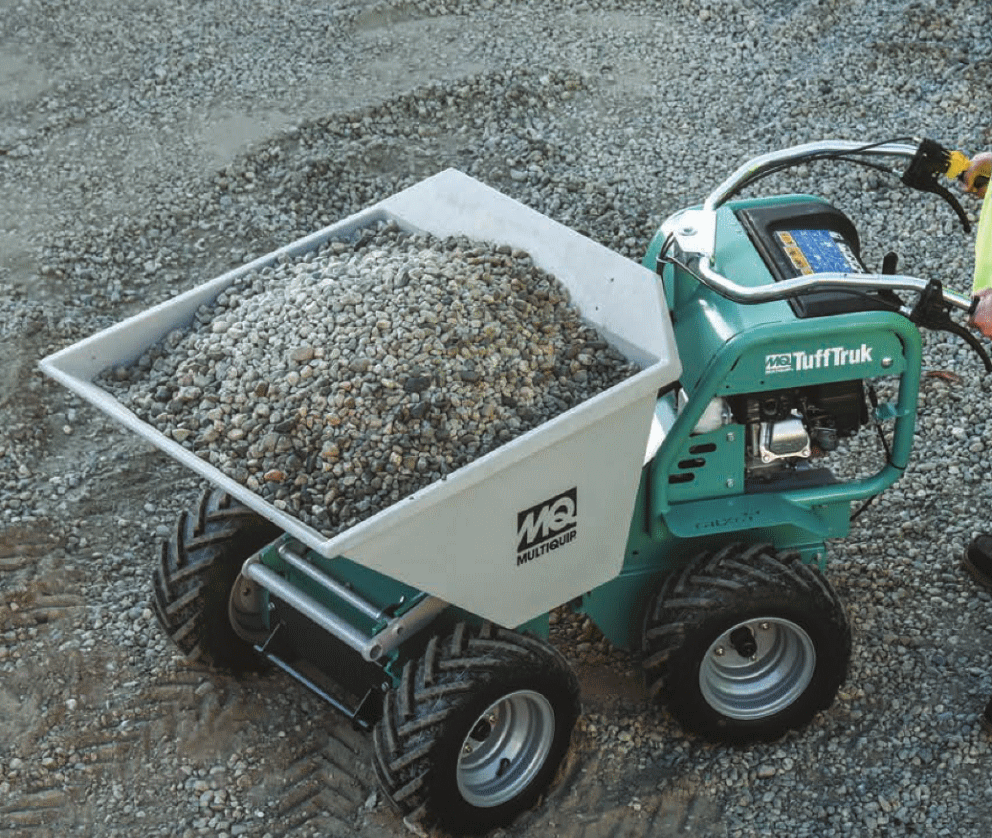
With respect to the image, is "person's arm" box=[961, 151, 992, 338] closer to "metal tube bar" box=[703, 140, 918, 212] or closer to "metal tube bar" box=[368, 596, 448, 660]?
"metal tube bar" box=[703, 140, 918, 212]

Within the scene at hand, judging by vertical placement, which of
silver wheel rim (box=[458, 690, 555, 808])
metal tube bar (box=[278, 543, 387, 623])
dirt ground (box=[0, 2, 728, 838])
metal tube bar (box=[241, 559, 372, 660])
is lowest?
dirt ground (box=[0, 2, 728, 838])

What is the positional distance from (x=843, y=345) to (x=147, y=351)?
6.35 feet

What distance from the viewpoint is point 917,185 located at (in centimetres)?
430

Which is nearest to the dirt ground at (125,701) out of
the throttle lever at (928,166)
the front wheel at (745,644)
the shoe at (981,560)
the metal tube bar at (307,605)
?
the front wheel at (745,644)

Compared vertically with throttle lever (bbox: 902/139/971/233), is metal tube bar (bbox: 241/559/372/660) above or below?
below

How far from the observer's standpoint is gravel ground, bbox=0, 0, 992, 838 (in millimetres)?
4223

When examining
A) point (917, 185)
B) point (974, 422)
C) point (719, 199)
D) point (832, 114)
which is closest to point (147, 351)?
point (719, 199)

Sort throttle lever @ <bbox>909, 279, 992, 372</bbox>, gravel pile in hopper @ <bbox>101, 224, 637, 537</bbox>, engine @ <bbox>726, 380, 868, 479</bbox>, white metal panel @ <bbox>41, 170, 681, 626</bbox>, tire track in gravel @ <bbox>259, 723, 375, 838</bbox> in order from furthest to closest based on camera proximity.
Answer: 1. tire track in gravel @ <bbox>259, 723, 375, 838</bbox>
2. engine @ <bbox>726, 380, 868, 479</bbox>
3. throttle lever @ <bbox>909, 279, 992, 372</bbox>
4. gravel pile in hopper @ <bbox>101, 224, 637, 537</bbox>
5. white metal panel @ <bbox>41, 170, 681, 626</bbox>

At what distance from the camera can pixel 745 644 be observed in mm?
4234

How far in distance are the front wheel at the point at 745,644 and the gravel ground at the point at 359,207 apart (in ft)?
0.48

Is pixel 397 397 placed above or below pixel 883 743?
above

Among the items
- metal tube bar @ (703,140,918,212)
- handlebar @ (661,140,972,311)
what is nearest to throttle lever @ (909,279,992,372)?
handlebar @ (661,140,972,311)

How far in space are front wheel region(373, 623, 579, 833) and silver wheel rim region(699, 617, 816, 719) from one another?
0.49 m

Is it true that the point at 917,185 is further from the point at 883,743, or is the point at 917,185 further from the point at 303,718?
the point at 303,718
